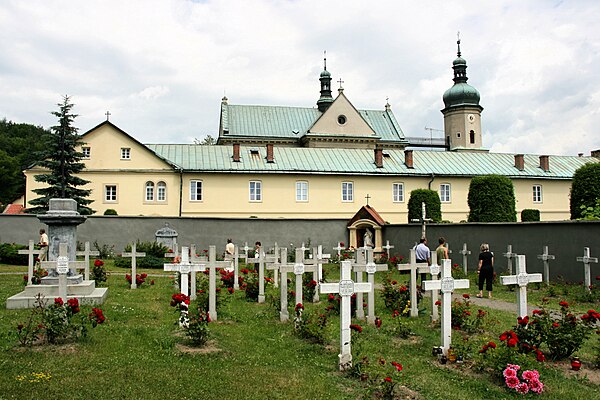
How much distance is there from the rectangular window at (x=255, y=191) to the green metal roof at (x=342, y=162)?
876mm

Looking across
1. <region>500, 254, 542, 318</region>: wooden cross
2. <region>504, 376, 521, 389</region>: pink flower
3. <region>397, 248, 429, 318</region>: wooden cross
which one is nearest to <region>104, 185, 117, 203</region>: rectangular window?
<region>397, 248, 429, 318</region>: wooden cross

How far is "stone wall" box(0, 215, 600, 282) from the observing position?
686 inches

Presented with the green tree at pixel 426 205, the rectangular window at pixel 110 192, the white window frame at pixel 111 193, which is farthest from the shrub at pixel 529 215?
the rectangular window at pixel 110 192

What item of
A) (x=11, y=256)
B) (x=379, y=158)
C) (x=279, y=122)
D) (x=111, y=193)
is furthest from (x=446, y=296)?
(x=279, y=122)

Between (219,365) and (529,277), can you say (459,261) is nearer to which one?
(529,277)

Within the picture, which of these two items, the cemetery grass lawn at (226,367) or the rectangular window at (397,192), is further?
the rectangular window at (397,192)

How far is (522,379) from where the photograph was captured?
20.7 ft

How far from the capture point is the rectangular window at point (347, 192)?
3672 centimetres

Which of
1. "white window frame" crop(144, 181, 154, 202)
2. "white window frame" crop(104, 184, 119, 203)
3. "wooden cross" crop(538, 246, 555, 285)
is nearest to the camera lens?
"wooden cross" crop(538, 246, 555, 285)

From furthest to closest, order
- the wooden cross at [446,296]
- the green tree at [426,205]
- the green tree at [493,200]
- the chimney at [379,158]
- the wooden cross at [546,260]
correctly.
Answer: the chimney at [379,158] → the green tree at [426,205] → the green tree at [493,200] → the wooden cross at [546,260] → the wooden cross at [446,296]

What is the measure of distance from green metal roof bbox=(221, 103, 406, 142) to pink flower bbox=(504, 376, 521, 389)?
44567 mm

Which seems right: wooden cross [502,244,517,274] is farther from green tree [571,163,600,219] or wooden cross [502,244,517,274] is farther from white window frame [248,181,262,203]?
white window frame [248,181,262,203]

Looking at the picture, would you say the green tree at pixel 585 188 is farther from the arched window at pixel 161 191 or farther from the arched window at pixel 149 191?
the arched window at pixel 149 191

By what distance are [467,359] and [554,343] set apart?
1.19 meters
